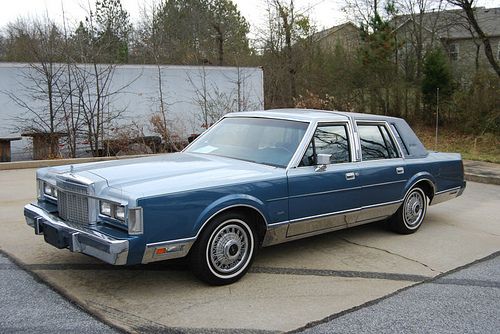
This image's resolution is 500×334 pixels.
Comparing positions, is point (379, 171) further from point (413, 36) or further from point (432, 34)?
point (432, 34)

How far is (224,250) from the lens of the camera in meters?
4.59

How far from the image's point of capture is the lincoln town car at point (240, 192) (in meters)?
4.18

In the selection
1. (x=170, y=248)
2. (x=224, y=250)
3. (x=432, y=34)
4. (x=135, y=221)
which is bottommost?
(x=224, y=250)

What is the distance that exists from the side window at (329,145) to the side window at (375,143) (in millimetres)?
287

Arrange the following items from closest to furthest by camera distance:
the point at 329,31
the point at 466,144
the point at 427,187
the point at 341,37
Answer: the point at 427,187, the point at 466,144, the point at 341,37, the point at 329,31

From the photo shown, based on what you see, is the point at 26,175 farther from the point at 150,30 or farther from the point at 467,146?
the point at 467,146

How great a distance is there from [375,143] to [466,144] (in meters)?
13.3

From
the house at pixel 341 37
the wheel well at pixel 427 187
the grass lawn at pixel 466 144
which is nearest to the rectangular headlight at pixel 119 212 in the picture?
A: the wheel well at pixel 427 187

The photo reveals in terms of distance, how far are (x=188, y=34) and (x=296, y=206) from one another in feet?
78.4

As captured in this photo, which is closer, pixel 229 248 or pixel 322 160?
pixel 229 248

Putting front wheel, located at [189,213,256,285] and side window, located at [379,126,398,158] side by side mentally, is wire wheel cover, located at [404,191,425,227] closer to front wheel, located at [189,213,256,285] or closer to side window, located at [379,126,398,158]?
side window, located at [379,126,398,158]

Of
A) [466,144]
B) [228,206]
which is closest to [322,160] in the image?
[228,206]

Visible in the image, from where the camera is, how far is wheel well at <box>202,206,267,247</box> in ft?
15.5

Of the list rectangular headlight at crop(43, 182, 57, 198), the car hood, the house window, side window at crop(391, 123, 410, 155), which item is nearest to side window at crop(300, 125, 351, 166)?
the car hood
